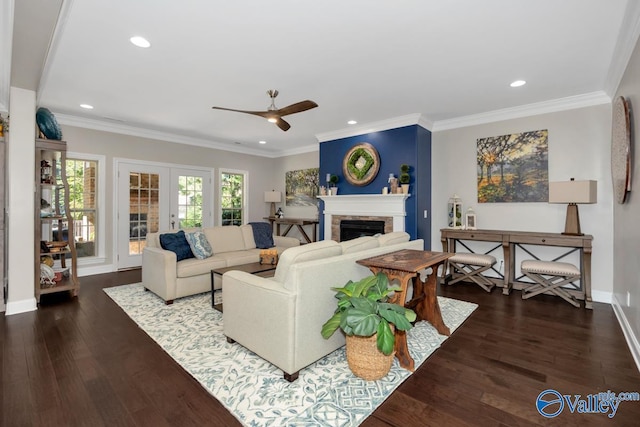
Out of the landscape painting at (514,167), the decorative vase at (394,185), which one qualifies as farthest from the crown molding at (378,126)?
the landscape painting at (514,167)

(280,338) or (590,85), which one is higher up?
(590,85)

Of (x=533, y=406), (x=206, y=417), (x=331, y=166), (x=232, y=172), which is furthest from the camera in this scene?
(x=232, y=172)

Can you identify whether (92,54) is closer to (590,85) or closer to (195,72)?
(195,72)

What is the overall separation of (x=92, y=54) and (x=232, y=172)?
4.35 metres

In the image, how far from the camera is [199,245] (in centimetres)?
420

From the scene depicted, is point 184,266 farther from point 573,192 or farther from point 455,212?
point 573,192

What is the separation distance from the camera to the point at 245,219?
7.50 meters

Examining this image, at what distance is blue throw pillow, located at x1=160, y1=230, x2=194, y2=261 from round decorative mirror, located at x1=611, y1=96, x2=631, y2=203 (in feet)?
15.6

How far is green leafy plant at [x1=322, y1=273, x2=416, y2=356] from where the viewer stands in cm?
193

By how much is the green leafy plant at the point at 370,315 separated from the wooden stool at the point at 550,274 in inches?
104

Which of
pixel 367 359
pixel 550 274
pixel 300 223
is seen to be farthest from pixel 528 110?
pixel 300 223

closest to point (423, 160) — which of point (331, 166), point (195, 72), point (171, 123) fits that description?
point (331, 166)

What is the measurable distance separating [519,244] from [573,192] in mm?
1024

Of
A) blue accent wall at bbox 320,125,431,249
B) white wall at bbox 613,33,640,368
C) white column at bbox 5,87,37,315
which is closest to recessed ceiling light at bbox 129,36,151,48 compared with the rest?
white column at bbox 5,87,37,315
